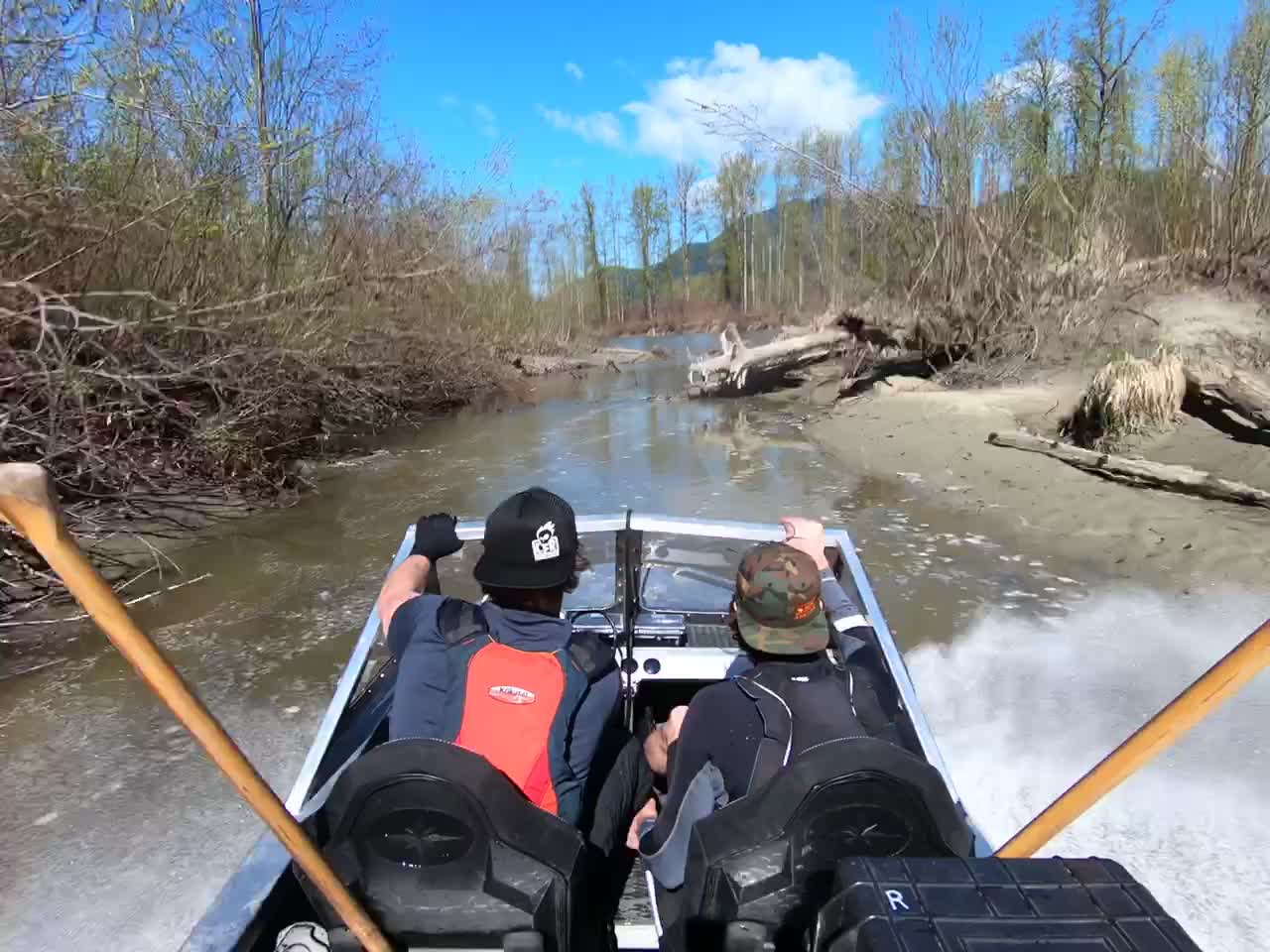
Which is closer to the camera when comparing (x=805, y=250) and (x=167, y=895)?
(x=167, y=895)

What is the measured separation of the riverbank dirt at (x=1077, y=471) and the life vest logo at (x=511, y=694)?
5.97 m

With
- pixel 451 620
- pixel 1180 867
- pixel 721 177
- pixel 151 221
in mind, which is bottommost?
pixel 1180 867

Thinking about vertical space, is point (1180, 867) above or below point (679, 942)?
below

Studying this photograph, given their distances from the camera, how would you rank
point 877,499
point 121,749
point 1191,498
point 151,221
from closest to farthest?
point 121,749, point 151,221, point 1191,498, point 877,499

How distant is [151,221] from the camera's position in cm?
736

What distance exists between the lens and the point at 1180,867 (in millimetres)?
3156

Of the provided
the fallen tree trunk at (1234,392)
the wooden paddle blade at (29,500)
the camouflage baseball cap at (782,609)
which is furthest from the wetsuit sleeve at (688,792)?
the fallen tree trunk at (1234,392)

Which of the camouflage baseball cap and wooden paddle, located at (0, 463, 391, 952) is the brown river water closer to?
wooden paddle, located at (0, 463, 391, 952)

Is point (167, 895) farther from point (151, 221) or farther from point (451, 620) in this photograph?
point (151, 221)

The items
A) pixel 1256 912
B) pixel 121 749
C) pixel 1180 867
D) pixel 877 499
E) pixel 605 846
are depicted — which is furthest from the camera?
pixel 877 499

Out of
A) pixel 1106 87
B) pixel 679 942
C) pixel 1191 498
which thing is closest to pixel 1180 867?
pixel 679 942

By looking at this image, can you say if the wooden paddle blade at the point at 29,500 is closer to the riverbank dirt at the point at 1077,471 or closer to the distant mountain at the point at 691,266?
the riverbank dirt at the point at 1077,471

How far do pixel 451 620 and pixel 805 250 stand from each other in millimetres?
60073

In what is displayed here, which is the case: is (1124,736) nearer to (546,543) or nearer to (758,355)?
(546,543)
